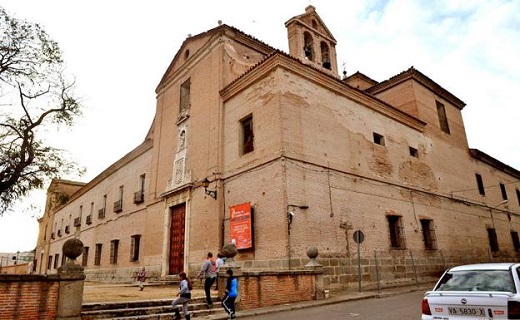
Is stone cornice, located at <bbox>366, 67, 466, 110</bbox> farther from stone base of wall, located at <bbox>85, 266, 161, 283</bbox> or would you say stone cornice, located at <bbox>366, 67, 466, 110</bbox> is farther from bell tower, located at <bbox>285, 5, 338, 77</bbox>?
stone base of wall, located at <bbox>85, 266, 161, 283</bbox>

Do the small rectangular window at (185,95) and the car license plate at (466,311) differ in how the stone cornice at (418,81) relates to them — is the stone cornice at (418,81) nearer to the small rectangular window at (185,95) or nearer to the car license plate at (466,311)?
the small rectangular window at (185,95)

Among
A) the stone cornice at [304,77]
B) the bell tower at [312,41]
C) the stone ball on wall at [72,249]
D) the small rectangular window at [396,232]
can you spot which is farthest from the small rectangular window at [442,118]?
the stone ball on wall at [72,249]

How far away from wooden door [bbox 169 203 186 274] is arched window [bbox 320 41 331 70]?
1069cm

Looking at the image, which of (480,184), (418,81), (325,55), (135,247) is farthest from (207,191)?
Result: (480,184)

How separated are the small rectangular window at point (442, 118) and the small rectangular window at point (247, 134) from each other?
1381 centimetres

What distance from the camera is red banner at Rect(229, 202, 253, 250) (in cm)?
1284

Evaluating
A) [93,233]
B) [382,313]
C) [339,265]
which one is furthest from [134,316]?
[93,233]

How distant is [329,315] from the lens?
27.6 ft

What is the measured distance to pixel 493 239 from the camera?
22531 millimetres

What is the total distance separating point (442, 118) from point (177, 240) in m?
18.0

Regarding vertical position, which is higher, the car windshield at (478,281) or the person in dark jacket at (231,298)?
the car windshield at (478,281)

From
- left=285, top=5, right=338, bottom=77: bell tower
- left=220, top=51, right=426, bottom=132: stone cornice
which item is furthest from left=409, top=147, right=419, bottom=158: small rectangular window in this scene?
left=285, top=5, right=338, bottom=77: bell tower

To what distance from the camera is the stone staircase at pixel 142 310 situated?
314 inches

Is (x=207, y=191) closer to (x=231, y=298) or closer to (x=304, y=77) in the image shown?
(x=304, y=77)
